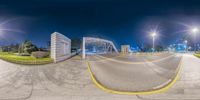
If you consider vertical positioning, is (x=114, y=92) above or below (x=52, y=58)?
below

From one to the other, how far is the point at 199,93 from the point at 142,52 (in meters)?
29.2

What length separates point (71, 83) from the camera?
838 centimetres

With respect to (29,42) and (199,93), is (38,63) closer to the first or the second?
(29,42)

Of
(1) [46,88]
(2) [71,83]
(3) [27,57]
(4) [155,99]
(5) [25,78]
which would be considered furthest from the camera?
(3) [27,57]

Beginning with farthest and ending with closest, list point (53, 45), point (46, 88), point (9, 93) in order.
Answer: point (53, 45), point (46, 88), point (9, 93)

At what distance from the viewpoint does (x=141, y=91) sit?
23.5 ft

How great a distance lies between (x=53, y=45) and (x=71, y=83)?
238 inches

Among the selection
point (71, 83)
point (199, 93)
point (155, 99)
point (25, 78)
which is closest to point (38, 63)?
point (25, 78)

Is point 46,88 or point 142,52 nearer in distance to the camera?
point 46,88

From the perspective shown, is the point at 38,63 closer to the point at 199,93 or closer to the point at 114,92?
the point at 114,92

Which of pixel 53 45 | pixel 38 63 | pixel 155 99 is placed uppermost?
pixel 53 45

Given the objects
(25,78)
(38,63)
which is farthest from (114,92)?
(38,63)

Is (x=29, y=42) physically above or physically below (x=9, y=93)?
above

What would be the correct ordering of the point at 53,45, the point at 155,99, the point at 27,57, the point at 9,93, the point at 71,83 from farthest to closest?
the point at 53,45
the point at 27,57
the point at 71,83
the point at 9,93
the point at 155,99
